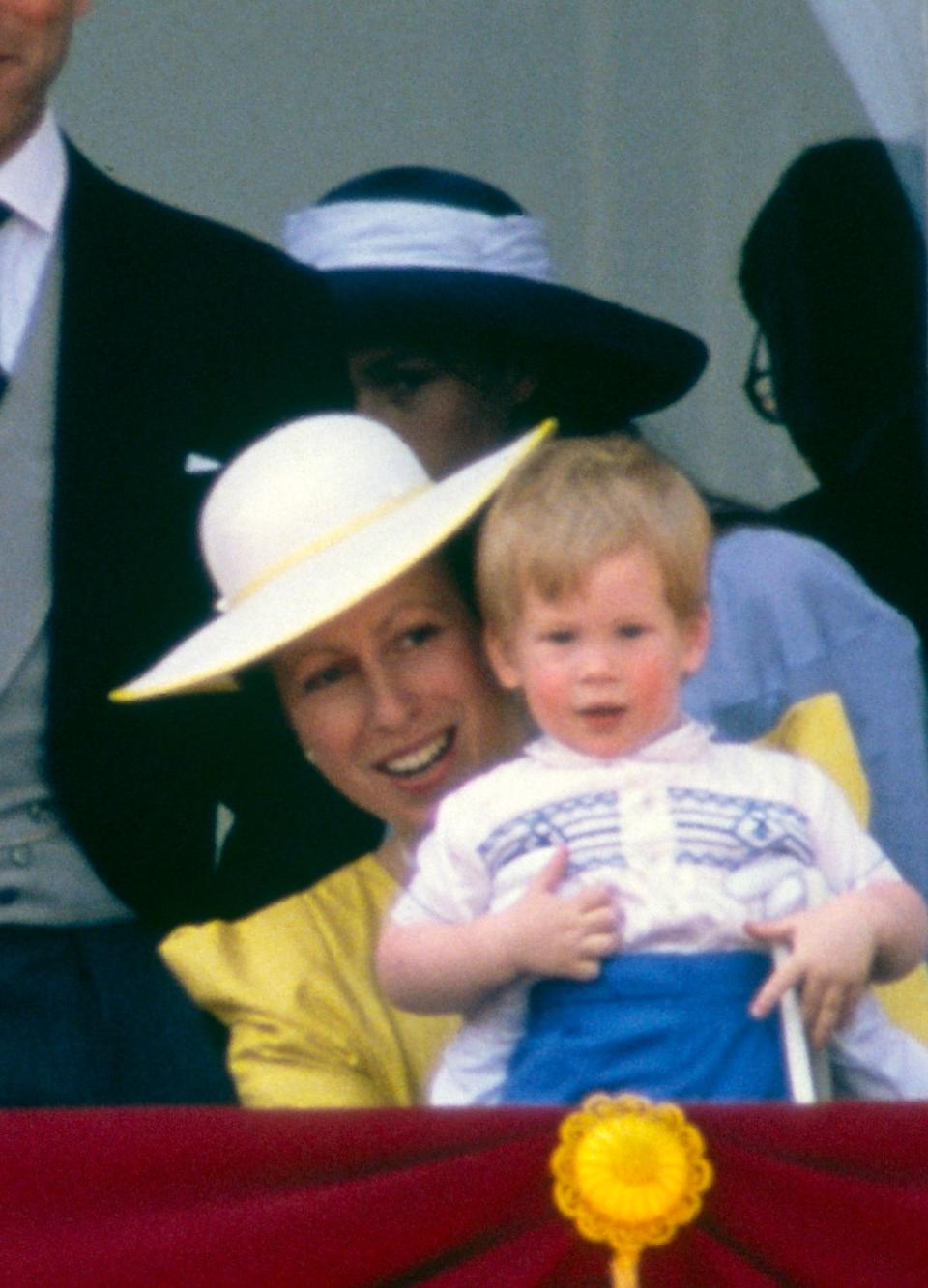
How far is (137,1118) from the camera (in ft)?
6.44

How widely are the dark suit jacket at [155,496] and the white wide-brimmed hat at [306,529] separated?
0.13 ft

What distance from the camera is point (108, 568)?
7.26 feet

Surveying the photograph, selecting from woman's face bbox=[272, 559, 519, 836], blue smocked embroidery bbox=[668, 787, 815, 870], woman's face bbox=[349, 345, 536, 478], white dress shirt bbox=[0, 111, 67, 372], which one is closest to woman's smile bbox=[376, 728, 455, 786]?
woman's face bbox=[272, 559, 519, 836]

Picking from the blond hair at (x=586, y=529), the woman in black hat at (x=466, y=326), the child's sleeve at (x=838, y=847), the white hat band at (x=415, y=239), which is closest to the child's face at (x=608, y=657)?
the blond hair at (x=586, y=529)

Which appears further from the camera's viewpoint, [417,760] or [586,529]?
[417,760]

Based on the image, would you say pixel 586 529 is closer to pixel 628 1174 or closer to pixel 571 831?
→ pixel 571 831

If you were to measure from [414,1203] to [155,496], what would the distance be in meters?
0.61

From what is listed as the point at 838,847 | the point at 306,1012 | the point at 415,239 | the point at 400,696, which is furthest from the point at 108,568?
the point at 415,239

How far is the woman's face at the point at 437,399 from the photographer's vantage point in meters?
2.79

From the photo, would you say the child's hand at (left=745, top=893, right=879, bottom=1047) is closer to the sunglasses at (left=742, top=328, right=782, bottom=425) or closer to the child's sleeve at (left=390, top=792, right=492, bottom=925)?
the child's sleeve at (left=390, top=792, right=492, bottom=925)

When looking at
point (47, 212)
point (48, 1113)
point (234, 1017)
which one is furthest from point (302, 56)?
point (48, 1113)

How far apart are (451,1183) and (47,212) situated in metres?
0.82

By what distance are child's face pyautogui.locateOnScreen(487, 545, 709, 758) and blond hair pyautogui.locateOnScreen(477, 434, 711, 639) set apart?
1 centimetres

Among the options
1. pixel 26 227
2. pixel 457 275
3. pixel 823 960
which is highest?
pixel 26 227
